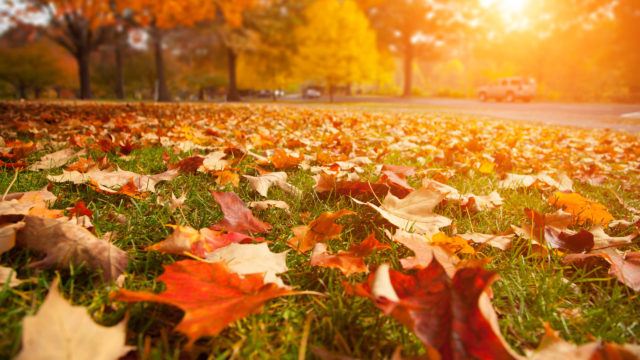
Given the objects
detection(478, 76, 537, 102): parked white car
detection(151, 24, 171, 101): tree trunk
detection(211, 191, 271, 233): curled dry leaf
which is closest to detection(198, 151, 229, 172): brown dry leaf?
detection(211, 191, 271, 233): curled dry leaf

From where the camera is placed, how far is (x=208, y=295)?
2.21 ft

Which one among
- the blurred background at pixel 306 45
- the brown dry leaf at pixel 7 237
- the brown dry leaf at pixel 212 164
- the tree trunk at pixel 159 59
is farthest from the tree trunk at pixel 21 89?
the brown dry leaf at pixel 7 237

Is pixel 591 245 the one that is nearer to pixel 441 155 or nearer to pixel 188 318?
pixel 188 318

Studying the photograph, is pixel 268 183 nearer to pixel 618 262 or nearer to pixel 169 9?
pixel 618 262

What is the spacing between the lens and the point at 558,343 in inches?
25.5

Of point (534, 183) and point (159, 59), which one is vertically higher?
point (159, 59)

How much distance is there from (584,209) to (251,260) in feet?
4.21

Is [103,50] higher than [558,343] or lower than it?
higher

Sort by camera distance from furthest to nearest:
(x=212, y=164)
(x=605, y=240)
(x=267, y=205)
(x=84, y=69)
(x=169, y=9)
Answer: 1. (x=84, y=69)
2. (x=169, y=9)
3. (x=212, y=164)
4. (x=267, y=205)
5. (x=605, y=240)

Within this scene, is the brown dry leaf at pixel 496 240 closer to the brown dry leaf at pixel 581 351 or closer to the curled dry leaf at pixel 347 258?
the curled dry leaf at pixel 347 258

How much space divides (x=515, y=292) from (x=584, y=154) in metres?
3.64

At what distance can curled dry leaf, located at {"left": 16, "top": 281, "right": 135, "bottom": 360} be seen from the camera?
513 millimetres

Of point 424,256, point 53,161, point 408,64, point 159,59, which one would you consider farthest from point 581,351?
point 408,64

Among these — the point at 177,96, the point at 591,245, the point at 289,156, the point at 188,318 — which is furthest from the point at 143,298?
the point at 177,96
